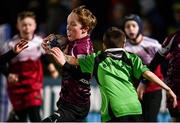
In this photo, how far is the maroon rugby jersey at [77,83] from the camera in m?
9.00

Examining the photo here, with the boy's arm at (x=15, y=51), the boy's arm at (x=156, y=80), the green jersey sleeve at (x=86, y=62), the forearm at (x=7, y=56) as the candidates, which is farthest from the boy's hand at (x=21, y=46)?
the boy's arm at (x=156, y=80)

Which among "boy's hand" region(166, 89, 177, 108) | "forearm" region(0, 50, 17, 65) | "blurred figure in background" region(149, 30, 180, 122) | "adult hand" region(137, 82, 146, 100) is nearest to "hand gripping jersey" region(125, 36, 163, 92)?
"adult hand" region(137, 82, 146, 100)

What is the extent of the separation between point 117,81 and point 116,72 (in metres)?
0.10

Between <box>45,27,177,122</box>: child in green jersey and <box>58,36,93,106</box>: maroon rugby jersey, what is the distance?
0.80ft

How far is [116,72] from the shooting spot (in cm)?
875

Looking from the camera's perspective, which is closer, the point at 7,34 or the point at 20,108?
the point at 20,108

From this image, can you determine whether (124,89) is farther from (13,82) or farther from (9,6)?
(9,6)

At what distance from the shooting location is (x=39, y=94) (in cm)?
1159

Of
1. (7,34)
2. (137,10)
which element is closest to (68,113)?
(7,34)

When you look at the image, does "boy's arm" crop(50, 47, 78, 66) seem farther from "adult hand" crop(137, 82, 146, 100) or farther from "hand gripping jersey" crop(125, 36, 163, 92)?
"hand gripping jersey" crop(125, 36, 163, 92)

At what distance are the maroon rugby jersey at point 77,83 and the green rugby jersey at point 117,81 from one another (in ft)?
0.83

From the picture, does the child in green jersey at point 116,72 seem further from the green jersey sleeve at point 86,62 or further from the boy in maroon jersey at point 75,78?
the boy in maroon jersey at point 75,78

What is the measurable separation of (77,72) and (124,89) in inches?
23.2

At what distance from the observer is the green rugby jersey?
8711 millimetres
